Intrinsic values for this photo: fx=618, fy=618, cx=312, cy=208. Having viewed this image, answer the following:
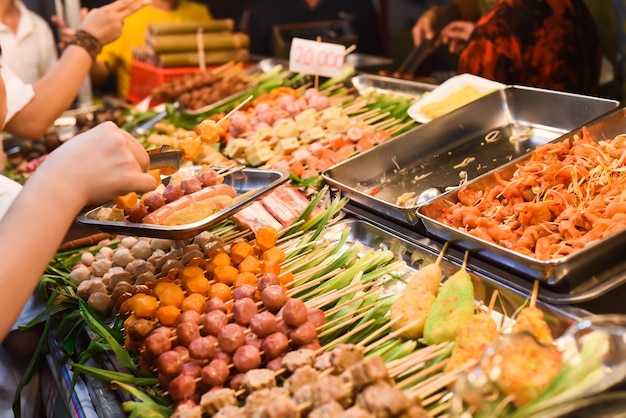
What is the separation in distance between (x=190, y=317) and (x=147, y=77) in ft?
14.5

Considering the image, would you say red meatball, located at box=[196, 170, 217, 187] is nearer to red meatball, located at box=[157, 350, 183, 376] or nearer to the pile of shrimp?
red meatball, located at box=[157, 350, 183, 376]

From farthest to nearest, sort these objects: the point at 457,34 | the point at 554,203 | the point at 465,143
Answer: the point at 457,34 < the point at 465,143 < the point at 554,203

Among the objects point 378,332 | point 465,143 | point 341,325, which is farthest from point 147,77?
point 378,332

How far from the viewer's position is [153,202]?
2.42 meters

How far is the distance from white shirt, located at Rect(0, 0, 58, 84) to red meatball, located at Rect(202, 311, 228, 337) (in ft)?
15.8

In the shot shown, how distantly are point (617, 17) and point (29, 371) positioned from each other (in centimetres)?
471

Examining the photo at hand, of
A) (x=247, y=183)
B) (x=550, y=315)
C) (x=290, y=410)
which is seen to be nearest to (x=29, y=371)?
(x=247, y=183)

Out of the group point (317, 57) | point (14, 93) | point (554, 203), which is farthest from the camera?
point (317, 57)

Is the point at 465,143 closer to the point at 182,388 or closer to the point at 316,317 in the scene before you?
the point at 316,317

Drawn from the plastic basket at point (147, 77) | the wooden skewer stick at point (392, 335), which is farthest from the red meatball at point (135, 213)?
the plastic basket at point (147, 77)

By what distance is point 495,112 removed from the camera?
11.6ft

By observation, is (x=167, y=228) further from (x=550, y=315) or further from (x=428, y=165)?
(x=428, y=165)

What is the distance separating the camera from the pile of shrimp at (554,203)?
219cm

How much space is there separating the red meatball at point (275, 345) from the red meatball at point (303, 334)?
0.03 m
